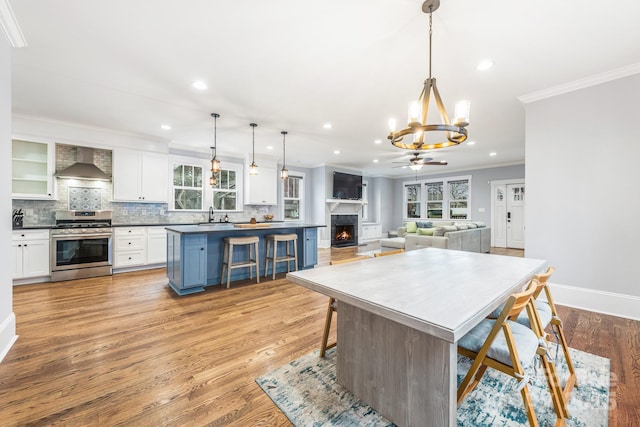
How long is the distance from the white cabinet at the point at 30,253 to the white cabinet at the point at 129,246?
0.88 metres

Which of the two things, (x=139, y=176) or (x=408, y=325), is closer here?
(x=408, y=325)

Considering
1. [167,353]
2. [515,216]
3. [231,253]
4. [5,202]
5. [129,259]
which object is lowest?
[167,353]

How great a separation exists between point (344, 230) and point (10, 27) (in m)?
7.84

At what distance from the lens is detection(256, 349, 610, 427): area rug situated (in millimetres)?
1470

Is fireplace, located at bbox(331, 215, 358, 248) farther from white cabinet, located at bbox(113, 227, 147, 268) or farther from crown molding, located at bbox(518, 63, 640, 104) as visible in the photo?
crown molding, located at bbox(518, 63, 640, 104)

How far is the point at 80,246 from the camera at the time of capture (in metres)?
4.41

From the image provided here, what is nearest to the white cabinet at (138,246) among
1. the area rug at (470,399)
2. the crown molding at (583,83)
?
the area rug at (470,399)

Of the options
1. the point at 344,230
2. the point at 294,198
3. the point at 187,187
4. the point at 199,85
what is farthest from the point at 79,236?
the point at 344,230

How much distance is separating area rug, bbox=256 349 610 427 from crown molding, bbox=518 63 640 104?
2881mm

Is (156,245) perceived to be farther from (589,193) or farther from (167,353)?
(589,193)

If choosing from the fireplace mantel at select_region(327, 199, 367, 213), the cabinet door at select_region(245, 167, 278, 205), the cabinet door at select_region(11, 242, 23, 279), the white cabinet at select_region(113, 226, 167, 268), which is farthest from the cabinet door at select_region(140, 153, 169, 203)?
the fireplace mantel at select_region(327, 199, 367, 213)

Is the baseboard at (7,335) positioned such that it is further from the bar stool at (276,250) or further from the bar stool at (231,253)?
the bar stool at (276,250)

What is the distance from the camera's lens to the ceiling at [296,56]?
6.47 feet

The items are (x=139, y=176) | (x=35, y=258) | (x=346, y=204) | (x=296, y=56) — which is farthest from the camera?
(x=346, y=204)
